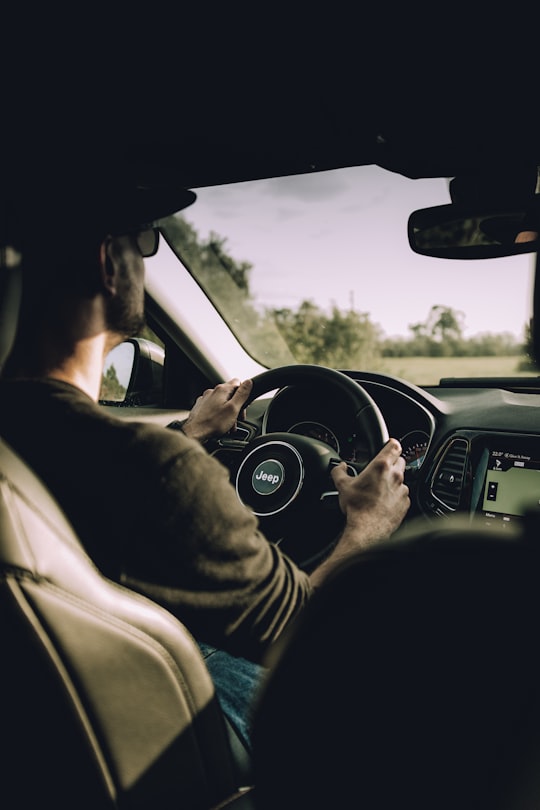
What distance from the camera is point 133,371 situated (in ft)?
11.9

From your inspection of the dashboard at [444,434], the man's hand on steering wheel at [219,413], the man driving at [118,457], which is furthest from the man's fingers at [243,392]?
the man driving at [118,457]

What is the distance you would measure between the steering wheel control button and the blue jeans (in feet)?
1.77

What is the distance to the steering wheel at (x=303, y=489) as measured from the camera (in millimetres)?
2184

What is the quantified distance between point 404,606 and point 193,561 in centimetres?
58

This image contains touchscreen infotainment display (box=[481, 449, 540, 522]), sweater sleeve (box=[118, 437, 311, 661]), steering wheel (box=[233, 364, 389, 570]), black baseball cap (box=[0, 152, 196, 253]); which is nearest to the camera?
sweater sleeve (box=[118, 437, 311, 661])

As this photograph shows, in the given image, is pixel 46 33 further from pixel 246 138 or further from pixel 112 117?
pixel 246 138

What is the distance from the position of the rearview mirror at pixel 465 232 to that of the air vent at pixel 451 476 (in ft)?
2.79

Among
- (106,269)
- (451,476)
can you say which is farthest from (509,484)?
(106,269)

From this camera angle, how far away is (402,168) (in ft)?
9.50

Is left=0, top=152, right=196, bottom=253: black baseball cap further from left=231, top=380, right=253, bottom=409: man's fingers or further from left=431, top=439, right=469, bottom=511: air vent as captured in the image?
left=431, top=439, right=469, bottom=511: air vent

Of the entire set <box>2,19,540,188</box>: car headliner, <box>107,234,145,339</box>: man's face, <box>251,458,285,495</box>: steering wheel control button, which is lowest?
<box>251,458,285,495</box>: steering wheel control button

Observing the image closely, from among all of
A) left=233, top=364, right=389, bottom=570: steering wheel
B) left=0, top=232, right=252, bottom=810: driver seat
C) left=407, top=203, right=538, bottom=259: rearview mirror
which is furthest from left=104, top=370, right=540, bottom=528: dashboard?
left=0, top=232, right=252, bottom=810: driver seat

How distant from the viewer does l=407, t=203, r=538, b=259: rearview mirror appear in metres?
1.99

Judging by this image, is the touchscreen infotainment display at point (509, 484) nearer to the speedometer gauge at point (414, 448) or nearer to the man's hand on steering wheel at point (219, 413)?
the speedometer gauge at point (414, 448)
